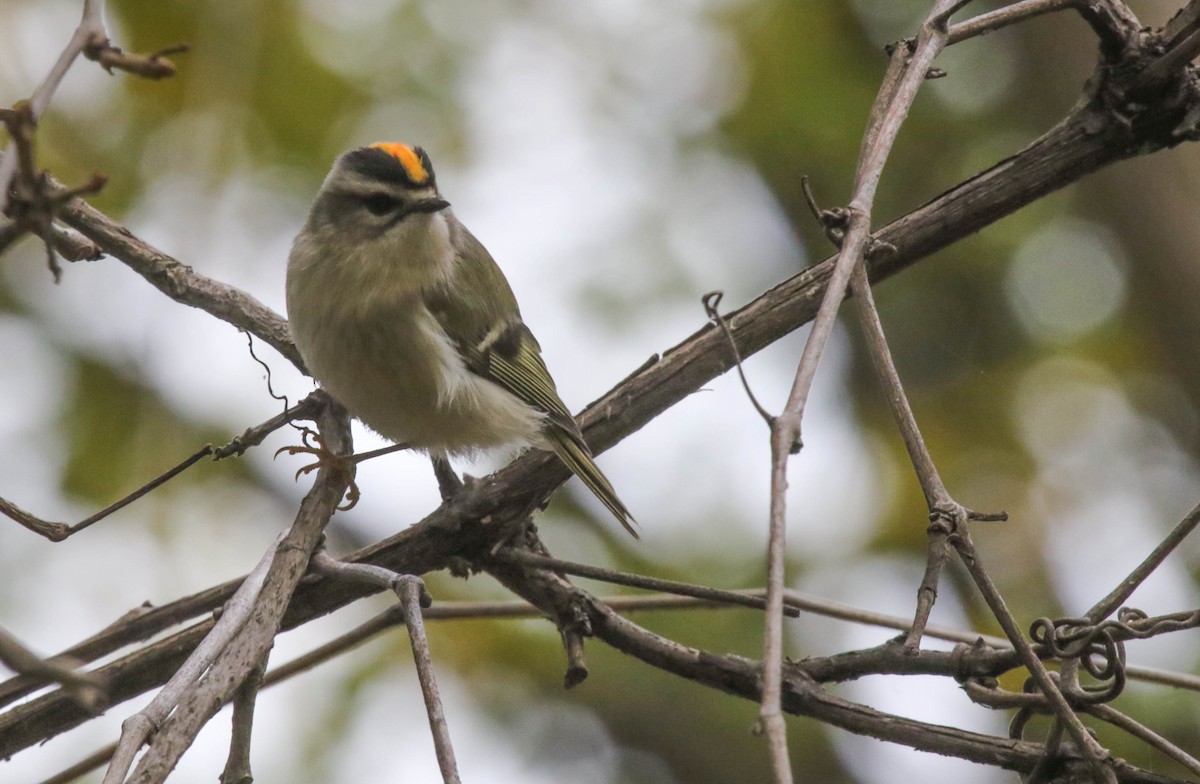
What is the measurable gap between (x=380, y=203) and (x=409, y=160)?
0.13 m

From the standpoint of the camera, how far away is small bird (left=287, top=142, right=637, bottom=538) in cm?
277

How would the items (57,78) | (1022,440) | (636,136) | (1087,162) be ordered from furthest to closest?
1. (636,136)
2. (1022,440)
3. (1087,162)
4. (57,78)

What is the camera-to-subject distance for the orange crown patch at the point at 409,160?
302cm

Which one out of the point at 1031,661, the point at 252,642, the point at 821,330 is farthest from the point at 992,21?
the point at 252,642

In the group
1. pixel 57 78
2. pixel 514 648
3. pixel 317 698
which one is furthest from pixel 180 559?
pixel 57 78

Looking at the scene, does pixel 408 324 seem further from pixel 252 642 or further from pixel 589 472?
pixel 252 642

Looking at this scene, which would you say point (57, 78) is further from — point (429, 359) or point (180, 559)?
point (180, 559)

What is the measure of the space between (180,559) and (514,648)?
1.13 metres

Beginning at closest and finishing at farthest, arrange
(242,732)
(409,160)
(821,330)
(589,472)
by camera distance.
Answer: (821,330) < (242,732) < (589,472) < (409,160)

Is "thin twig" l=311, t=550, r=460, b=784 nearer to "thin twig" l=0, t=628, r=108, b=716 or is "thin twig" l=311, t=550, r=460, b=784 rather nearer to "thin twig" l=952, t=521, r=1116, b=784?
"thin twig" l=0, t=628, r=108, b=716

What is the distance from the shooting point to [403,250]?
3031 mm

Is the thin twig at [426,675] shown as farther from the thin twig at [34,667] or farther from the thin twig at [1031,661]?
the thin twig at [1031,661]

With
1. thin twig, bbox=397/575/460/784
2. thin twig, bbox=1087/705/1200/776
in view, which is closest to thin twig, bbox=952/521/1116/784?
thin twig, bbox=1087/705/1200/776

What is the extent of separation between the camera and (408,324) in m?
2.95
